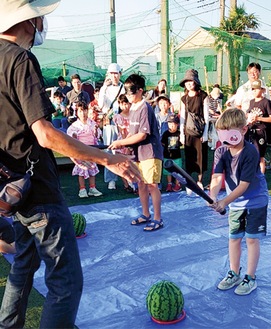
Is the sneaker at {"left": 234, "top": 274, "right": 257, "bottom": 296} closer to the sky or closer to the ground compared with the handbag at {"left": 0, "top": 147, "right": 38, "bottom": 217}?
closer to the ground

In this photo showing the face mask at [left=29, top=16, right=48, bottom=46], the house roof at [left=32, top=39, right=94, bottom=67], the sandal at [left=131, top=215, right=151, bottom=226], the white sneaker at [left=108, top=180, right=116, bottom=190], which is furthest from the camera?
the house roof at [left=32, top=39, right=94, bottom=67]

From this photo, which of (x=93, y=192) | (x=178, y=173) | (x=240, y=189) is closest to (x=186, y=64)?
(x=93, y=192)

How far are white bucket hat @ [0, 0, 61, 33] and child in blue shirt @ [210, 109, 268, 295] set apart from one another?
1.77 meters

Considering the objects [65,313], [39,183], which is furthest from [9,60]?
[65,313]

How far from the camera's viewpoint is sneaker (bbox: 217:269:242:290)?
349 centimetres

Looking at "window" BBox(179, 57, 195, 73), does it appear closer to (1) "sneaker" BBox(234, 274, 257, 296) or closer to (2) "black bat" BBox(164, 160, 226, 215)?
(1) "sneaker" BBox(234, 274, 257, 296)

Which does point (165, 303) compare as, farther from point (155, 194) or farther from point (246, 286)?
A: point (155, 194)

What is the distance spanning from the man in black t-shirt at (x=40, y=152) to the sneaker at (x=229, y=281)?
174 centimetres

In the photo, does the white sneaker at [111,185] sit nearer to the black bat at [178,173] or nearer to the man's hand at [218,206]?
the man's hand at [218,206]

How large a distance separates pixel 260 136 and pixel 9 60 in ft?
17.3

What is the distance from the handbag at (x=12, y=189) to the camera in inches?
76.9

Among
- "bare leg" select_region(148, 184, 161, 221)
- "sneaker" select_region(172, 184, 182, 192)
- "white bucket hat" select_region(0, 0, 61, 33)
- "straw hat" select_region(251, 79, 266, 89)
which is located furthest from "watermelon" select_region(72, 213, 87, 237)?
"straw hat" select_region(251, 79, 266, 89)

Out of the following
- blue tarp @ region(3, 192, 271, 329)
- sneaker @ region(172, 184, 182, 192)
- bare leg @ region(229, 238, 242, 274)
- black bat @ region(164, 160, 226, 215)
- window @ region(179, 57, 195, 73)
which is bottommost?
sneaker @ region(172, 184, 182, 192)

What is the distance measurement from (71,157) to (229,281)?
214cm
